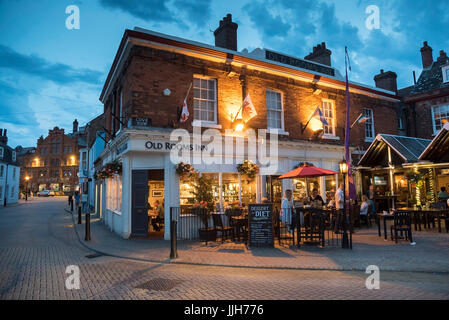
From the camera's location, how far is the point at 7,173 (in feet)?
129

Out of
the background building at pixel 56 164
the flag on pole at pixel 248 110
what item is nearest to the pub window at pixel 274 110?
the flag on pole at pixel 248 110

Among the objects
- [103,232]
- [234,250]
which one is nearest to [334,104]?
[234,250]

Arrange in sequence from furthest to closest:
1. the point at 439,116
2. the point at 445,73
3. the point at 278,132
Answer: the point at 445,73, the point at 439,116, the point at 278,132

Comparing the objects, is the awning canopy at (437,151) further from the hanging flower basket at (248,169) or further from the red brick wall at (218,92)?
the hanging flower basket at (248,169)

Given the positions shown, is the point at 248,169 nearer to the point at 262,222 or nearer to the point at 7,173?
the point at 262,222

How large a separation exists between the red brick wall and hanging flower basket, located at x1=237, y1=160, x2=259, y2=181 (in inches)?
73.4

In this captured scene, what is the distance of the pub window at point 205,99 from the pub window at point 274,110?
3013 millimetres

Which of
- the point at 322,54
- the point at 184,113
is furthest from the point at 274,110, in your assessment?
the point at 322,54

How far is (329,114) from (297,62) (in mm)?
3538

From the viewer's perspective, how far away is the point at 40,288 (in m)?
5.84

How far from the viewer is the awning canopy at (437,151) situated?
14070mm

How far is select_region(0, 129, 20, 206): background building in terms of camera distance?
124 feet
